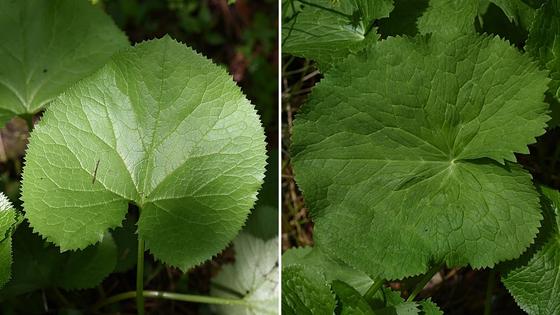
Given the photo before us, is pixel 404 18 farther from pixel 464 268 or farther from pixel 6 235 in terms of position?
pixel 6 235

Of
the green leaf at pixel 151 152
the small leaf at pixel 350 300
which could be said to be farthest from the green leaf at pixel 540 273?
the green leaf at pixel 151 152

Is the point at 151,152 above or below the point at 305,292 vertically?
above

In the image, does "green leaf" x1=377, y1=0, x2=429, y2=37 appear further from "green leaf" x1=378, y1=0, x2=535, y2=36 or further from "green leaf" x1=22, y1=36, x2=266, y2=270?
"green leaf" x1=22, y1=36, x2=266, y2=270

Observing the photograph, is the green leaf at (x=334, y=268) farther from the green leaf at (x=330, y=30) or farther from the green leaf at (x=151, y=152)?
the green leaf at (x=330, y=30)

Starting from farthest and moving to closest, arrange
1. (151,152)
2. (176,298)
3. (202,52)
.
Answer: (202,52) < (176,298) < (151,152)

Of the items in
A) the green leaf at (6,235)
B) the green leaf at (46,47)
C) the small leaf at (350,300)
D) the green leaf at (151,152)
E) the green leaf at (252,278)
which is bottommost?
the green leaf at (252,278)

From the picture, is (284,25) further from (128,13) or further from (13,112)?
(128,13)

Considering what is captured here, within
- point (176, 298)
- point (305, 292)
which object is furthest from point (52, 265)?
point (305, 292)

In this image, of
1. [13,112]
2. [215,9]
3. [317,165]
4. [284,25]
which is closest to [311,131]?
[317,165]
